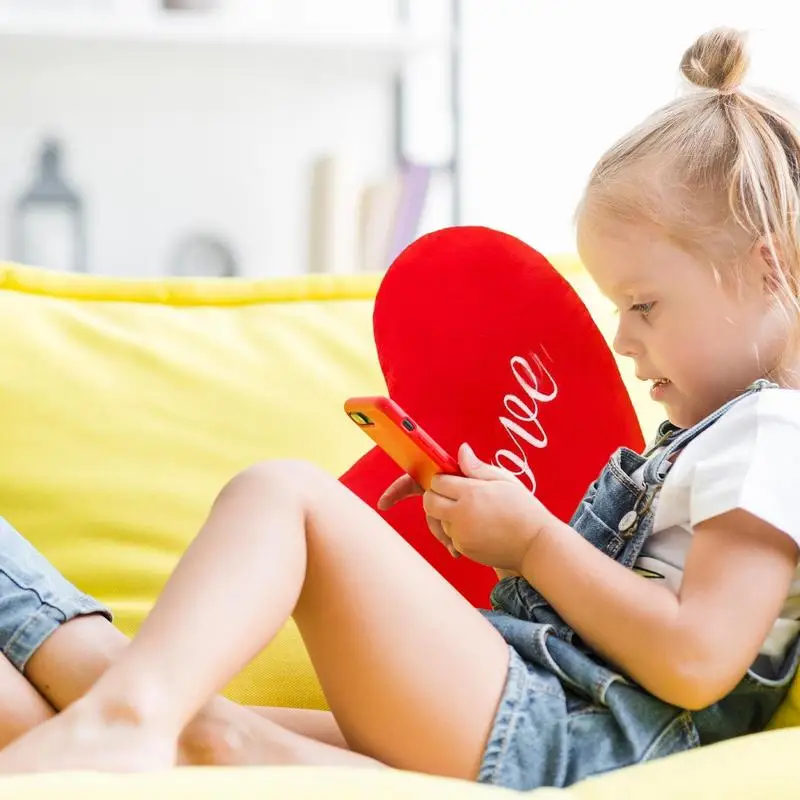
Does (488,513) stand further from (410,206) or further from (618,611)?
(410,206)

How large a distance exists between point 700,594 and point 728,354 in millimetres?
201

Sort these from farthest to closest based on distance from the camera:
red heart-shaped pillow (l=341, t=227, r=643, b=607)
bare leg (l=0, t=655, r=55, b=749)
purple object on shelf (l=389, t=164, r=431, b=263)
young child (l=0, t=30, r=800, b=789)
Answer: purple object on shelf (l=389, t=164, r=431, b=263)
red heart-shaped pillow (l=341, t=227, r=643, b=607)
bare leg (l=0, t=655, r=55, b=749)
young child (l=0, t=30, r=800, b=789)

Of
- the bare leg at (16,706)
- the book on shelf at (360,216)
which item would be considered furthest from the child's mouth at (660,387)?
the book on shelf at (360,216)

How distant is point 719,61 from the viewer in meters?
0.93

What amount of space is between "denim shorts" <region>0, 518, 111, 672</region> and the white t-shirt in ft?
1.24

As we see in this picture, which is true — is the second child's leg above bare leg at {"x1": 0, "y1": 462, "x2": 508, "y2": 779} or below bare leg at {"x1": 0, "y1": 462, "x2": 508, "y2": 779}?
below

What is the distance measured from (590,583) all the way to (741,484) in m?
0.11

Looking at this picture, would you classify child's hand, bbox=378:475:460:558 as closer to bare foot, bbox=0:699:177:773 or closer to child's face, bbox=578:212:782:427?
child's face, bbox=578:212:782:427

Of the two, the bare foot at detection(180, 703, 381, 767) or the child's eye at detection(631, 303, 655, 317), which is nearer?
the bare foot at detection(180, 703, 381, 767)

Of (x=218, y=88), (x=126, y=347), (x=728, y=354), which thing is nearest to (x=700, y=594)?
(x=728, y=354)

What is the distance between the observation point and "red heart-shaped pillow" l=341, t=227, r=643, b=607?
1.01 meters

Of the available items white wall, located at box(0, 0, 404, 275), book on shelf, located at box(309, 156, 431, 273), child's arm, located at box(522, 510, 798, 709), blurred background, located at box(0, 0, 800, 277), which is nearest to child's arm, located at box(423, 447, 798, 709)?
child's arm, located at box(522, 510, 798, 709)

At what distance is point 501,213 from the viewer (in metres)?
2.18

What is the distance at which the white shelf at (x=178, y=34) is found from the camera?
1972 mm
